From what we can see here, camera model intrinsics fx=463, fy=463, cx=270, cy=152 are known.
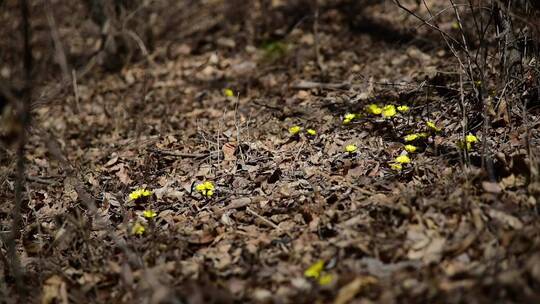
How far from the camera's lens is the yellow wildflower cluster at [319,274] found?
2467 millimetres

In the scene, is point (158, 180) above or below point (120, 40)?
below

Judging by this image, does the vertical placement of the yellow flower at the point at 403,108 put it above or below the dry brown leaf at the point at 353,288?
above

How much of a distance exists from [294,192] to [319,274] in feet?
3.41

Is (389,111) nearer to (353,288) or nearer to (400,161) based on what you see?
(400,161)

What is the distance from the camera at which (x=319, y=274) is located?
2.58 metres

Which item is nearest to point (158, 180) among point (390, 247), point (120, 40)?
point (390, 247)

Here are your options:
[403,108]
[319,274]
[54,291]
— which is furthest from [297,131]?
[54,291]

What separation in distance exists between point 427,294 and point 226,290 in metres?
1.05

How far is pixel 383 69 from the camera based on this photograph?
19.0 ft

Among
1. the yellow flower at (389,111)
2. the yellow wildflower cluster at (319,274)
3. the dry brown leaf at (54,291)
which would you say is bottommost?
the dry brown leaf at (54,291)

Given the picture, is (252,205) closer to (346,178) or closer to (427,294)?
(346,178)

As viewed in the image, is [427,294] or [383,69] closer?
[427,294]

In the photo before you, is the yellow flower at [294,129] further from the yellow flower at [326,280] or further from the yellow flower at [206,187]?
the yellow flower at [326,280]

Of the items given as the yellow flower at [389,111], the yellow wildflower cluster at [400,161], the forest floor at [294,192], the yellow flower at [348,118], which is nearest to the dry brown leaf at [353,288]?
the forest floor at [294,192]
